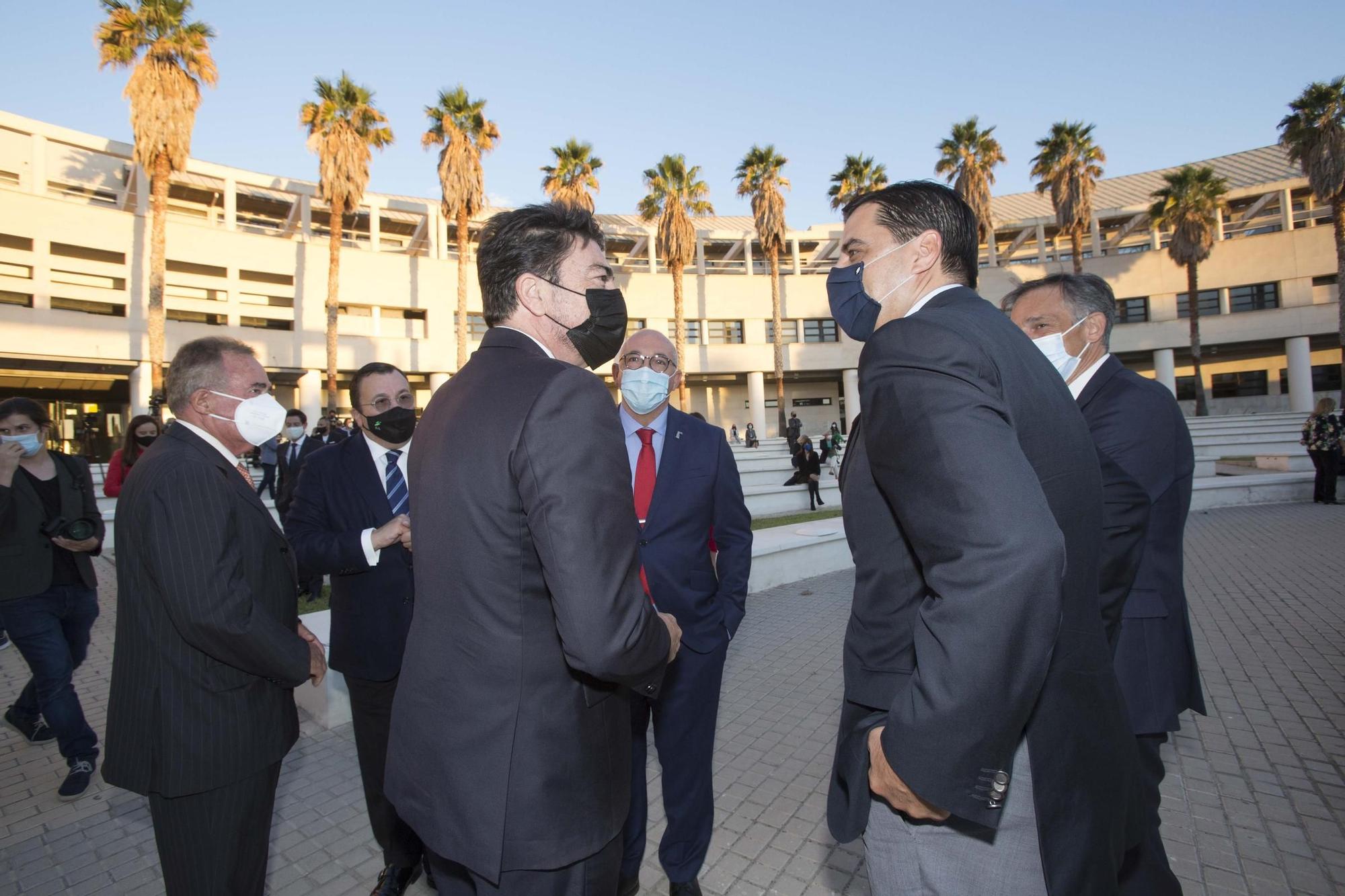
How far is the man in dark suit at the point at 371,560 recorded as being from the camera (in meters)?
3.12

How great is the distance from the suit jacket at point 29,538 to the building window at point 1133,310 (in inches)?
1876

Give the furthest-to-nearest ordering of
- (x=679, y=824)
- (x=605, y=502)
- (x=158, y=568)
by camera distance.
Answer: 1. (x=679, y=824)
2. (x=158, y=568)
3. (x=605, y=502)

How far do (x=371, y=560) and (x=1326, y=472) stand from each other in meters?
18.9

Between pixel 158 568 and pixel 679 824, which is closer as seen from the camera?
pixel 158 568

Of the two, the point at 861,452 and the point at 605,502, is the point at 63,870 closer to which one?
the point at 605,502

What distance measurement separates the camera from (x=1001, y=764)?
1.30 metres

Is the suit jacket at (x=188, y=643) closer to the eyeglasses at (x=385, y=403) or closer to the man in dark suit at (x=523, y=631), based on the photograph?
the man in dark suit at (x=523, y=631)

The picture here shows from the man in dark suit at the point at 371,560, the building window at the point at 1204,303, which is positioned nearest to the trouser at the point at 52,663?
the man in dark suit at the point at 371,560

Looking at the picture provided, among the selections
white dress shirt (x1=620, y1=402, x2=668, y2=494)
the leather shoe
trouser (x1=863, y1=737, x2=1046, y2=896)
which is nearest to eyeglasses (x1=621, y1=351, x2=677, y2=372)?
white dress shirt (x1=620, y1=402, x2=668, y2=494)

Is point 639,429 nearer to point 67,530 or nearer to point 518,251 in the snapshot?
point 518,251

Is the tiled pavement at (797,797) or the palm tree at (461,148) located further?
the palm tree at (461,148)

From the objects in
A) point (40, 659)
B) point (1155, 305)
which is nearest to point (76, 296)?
point (40, 659)

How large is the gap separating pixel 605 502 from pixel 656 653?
17.0 inches

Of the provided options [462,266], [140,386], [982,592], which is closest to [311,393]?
[140,386]
